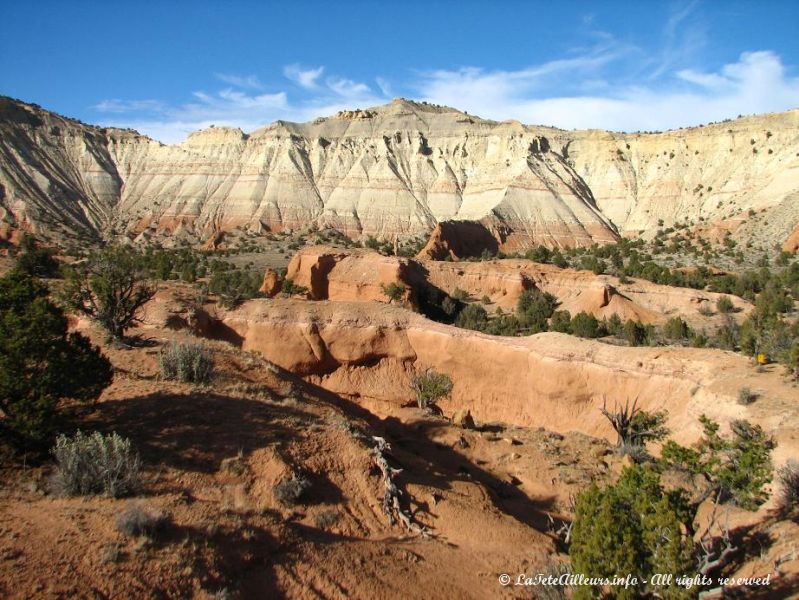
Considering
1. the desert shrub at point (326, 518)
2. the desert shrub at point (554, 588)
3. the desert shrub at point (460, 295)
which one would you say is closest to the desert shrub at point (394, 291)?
the desert shrub at point (460, 295)

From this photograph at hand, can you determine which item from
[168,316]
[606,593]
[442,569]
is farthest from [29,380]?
[168,316]

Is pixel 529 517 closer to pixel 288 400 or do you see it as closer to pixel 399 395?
pixel 288 400

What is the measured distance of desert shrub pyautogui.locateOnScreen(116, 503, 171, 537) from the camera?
7.31 meters

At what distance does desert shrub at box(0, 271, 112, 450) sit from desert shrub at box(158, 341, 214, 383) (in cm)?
301

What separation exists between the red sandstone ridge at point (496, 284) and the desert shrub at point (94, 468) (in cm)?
2799

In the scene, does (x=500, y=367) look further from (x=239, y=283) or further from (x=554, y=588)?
(x=239, y=283)

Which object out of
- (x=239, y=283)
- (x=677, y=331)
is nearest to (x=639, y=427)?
(x=677, y=331)

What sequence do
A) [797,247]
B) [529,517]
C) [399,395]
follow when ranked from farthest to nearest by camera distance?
[797,247], [399,395], [529,517]

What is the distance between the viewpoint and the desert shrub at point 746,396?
53.4 ft

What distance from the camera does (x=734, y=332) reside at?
29688 mm

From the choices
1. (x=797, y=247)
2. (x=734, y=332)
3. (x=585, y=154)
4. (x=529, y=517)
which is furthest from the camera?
(x=585, y=154)

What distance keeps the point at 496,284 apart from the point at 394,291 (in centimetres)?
954

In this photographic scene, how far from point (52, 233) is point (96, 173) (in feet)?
73.8

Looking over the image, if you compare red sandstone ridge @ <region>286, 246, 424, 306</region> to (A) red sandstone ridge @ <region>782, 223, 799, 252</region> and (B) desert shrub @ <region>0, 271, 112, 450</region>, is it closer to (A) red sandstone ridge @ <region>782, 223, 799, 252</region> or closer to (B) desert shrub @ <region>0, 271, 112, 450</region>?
(B) desert shrub @ <region>0, 271, 112, 450</region>
